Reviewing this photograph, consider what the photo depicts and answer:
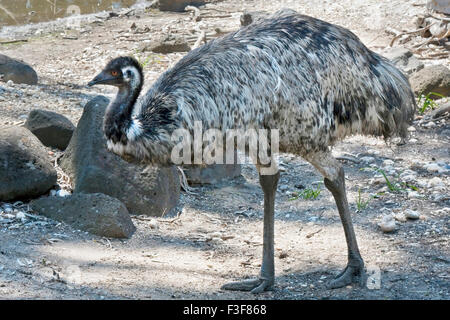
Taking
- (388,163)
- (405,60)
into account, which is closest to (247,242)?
(388,163)

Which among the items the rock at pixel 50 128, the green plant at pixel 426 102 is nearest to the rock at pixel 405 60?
the green plant at pixel 426 102

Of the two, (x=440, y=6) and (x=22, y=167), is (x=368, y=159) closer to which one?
(x=22, y=167)

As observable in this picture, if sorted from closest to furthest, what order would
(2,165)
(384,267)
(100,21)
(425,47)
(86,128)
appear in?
(384,267), (2,165), (86,128), (425,47), (100,21)

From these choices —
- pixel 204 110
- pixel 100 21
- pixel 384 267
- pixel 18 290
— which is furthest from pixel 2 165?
pixel 100 21

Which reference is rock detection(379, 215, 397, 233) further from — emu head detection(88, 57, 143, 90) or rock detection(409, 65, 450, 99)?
rock detection(409, 65, 450, 99)

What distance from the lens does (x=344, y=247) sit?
18.2 ft

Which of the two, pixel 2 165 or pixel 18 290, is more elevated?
pixel 2 165

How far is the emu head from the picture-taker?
14.9ft

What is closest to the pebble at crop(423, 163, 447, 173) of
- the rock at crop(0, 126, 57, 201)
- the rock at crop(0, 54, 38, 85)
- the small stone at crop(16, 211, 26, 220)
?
the rock at crop(0, 126, 57, 201)

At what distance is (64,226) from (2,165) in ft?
2.14

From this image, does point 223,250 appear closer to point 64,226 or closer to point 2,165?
point 64,226

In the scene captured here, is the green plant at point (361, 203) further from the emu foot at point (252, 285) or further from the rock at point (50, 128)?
the rock at point (50, 128)

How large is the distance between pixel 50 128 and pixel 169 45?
14.4 ft
